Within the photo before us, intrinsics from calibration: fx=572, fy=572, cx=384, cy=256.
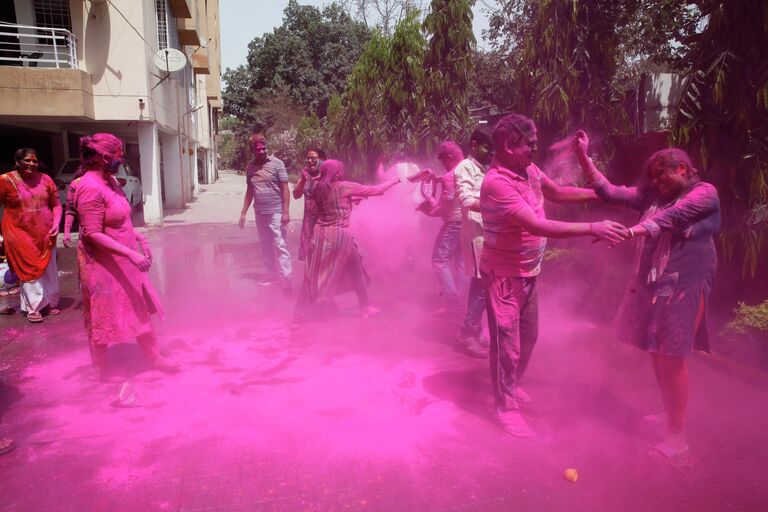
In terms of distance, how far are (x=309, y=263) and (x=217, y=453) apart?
2.59m

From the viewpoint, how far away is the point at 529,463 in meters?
3.11

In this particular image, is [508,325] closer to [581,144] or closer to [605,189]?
[605,189]

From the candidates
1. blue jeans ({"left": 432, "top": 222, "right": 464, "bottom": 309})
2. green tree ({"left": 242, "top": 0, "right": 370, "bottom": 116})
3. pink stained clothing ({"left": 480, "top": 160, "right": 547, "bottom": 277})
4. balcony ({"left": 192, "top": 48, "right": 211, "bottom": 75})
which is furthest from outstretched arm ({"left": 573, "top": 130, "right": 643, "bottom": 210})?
green tree ({"left": 242, "top": 0, "right": 370, "bottom": 116})

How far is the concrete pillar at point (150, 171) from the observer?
543 inches

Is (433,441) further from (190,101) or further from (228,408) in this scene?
(190,101)

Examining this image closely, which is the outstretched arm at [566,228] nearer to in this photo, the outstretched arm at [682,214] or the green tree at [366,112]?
the outstretched arm at [682,214]

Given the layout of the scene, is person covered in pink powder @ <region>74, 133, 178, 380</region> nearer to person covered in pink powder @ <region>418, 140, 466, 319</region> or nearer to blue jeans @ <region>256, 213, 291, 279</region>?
person covered in pink powder @ <region>418, 140, 466, 319</region>

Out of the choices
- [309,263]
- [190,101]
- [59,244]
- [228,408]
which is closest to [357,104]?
[59,244]

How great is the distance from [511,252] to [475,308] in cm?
145

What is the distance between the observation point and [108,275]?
13.3ft

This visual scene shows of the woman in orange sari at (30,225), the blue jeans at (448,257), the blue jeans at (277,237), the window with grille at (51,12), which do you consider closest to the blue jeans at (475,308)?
the blue jeans at (448,257)

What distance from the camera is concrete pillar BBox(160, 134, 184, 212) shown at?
58.5 ft

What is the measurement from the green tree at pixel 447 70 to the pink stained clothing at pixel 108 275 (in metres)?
6.36

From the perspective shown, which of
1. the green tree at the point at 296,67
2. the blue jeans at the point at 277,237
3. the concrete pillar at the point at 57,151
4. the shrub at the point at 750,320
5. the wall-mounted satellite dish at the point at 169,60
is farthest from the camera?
the green tree at the point at 296,67
